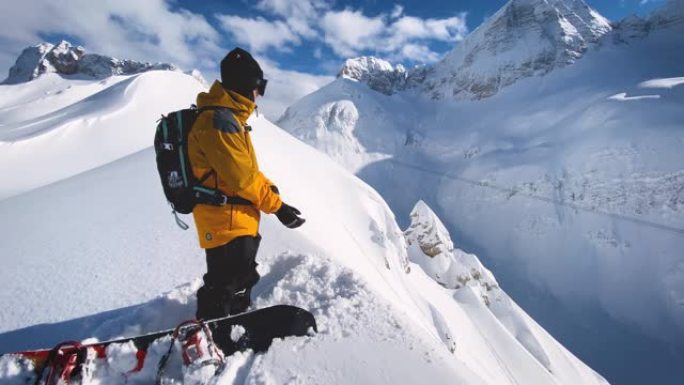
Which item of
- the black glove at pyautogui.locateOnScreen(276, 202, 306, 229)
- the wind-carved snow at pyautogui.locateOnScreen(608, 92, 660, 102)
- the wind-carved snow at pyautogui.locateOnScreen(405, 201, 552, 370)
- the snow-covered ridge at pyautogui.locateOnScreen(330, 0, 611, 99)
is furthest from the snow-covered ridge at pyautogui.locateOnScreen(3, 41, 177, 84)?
the black glove at pyautogui.locateOnScreen(276, 202, 306, 229)

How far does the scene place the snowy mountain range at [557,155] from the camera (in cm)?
5466

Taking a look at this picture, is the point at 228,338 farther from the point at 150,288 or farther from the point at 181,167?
the point at 150,288

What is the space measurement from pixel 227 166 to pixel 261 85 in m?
0.73

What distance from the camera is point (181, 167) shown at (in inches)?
101

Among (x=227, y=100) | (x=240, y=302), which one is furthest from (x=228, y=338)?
(x=227, y=100)

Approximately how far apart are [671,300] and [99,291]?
225 ft

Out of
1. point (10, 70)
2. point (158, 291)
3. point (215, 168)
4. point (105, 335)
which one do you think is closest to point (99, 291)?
point (158, 291)

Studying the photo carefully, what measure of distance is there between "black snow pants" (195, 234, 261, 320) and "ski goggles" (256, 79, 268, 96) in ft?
3.59

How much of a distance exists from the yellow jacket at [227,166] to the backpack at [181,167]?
0.12ft

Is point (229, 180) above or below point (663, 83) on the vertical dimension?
below

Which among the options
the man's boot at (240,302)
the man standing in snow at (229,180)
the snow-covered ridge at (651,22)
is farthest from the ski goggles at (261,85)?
the snow-covered ridge at (651,22)

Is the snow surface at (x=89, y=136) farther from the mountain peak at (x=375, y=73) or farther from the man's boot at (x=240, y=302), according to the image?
the mountain peak at (x=375, y=73)

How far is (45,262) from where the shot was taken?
13.6 feet

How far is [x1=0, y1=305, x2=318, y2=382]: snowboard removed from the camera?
2.12 meters
